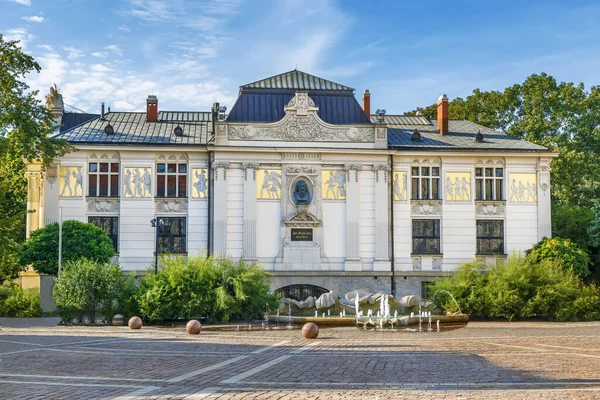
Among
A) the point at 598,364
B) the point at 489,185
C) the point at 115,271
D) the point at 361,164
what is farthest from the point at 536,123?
the point at 598,364

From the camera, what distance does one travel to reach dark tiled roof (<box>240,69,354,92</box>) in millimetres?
45656

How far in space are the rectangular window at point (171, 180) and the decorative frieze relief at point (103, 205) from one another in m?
2.47

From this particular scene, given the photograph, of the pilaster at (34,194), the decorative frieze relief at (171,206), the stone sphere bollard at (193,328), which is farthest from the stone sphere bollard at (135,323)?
the pilaster at (34,194)

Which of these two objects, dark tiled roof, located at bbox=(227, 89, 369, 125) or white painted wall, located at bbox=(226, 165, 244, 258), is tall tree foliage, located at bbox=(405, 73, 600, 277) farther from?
→ white painted wall, located at bbox=(226, 165, 244, 258)

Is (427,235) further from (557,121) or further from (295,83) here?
(557,121)

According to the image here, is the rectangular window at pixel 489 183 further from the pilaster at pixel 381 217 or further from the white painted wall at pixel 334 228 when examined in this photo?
the white painted wall at pixel 334 228

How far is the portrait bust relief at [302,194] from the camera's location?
44750 mm

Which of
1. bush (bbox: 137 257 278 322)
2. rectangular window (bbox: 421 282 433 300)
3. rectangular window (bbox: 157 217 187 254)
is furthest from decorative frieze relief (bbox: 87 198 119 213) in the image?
rectangular window (bbox: 421 282 433 300)

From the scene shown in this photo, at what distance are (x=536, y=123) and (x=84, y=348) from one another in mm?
42645

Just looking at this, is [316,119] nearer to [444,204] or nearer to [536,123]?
[444,204]

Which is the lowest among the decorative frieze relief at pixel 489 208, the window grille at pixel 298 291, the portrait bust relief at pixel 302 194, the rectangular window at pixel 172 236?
the window grille at pixel 298 291

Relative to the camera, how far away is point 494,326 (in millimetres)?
34500

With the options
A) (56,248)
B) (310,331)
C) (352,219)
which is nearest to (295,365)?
(310,331)

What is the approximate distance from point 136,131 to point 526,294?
23.9 metres
